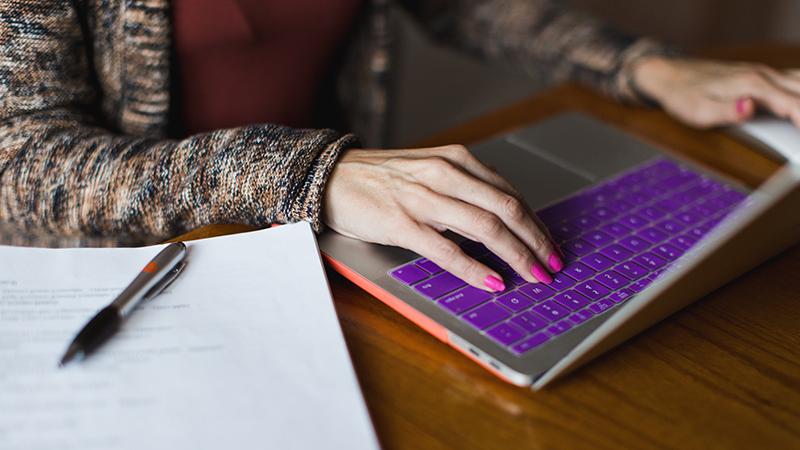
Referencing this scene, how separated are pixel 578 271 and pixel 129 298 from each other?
1.10 feet

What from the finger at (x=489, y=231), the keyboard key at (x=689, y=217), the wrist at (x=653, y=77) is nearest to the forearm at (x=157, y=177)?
the finger at (x=489, y=231)

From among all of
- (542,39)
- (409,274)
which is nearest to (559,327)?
(409,274)

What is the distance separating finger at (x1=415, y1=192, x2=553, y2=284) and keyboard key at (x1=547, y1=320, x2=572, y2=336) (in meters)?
0.05

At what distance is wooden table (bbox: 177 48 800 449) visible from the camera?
48 cm

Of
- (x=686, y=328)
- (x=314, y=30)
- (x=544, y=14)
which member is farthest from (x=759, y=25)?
(x=686, y=328)

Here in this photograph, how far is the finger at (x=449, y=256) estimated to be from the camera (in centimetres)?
57

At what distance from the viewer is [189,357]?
0.49 m

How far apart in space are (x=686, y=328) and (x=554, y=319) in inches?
4.5

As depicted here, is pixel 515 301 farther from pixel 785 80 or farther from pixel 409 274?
pixel 785 80

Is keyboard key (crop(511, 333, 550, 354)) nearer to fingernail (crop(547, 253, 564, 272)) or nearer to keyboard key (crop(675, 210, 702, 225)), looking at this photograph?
fingernail (crop(547, 253, 564, 272))

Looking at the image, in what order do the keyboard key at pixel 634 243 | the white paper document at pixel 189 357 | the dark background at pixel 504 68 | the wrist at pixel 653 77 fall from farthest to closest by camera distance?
1. the dark background at pixel 504 68
2. the wrist at pixel 653 77
3. the keyboard key at pixel 634 243
4. the white paper document at pixel 189 357

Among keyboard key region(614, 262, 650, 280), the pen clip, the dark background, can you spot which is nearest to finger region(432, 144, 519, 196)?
keyboard key region(614, 262, 650, 280)

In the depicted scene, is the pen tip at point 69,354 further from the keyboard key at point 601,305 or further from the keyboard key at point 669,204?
the keyboard key at point 669,204

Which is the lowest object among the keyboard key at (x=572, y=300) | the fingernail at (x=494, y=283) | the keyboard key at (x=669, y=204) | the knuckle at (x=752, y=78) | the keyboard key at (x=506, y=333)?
the keyboard key at (x=506, y=333)
